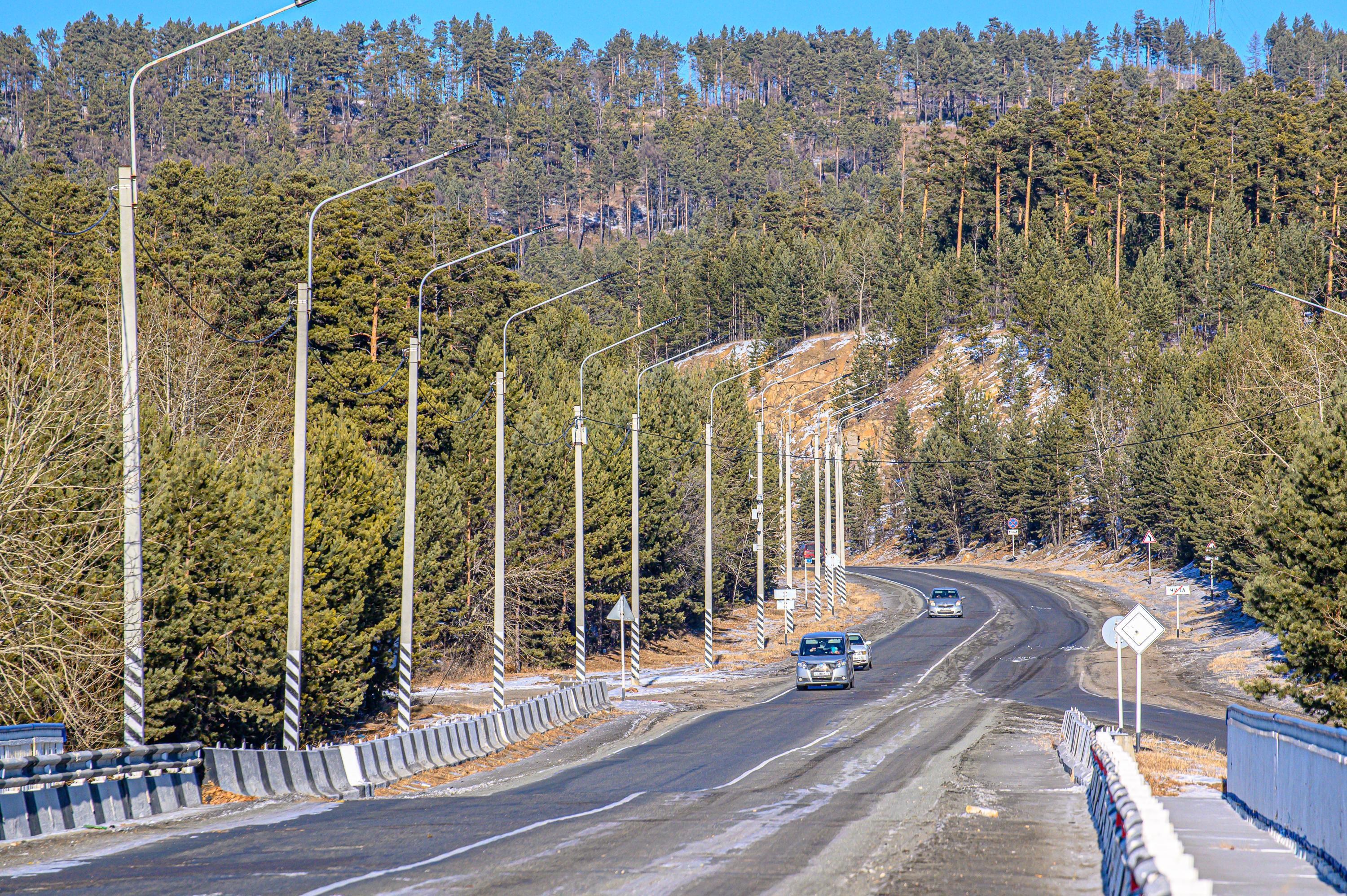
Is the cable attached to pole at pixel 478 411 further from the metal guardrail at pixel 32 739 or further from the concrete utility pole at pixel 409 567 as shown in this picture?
the metal guardrail at pixel 32 739

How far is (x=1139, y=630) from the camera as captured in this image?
945 inches

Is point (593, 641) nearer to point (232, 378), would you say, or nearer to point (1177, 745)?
point (232, 378)

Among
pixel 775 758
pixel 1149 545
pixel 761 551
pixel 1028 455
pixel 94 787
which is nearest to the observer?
pixel 94 787

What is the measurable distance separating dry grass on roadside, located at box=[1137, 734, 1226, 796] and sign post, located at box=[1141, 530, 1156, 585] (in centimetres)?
4179

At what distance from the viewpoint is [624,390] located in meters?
64.9

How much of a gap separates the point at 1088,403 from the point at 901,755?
8271 centimetres

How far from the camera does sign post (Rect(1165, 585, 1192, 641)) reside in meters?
50.2

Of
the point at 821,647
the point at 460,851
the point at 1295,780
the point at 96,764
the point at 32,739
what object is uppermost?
the point at 1295,780

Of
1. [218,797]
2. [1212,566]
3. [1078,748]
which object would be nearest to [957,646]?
[1212,566]

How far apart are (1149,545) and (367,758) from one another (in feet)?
199

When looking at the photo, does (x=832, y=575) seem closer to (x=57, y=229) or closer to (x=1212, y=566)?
(x=1212, y=566)

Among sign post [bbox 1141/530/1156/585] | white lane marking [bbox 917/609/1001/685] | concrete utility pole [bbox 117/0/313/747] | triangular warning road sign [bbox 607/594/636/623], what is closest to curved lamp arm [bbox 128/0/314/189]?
concrete utility pole [bbox 117/0/313/747]

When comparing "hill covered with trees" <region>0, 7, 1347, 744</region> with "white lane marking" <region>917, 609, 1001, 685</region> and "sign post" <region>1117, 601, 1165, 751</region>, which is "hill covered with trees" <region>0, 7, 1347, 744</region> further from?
"white lane marking" <region>917, 609, 1001, 685</region>

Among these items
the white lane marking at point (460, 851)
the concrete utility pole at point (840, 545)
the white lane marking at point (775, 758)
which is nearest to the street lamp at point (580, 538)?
the white lane marking at point (775, 758)
